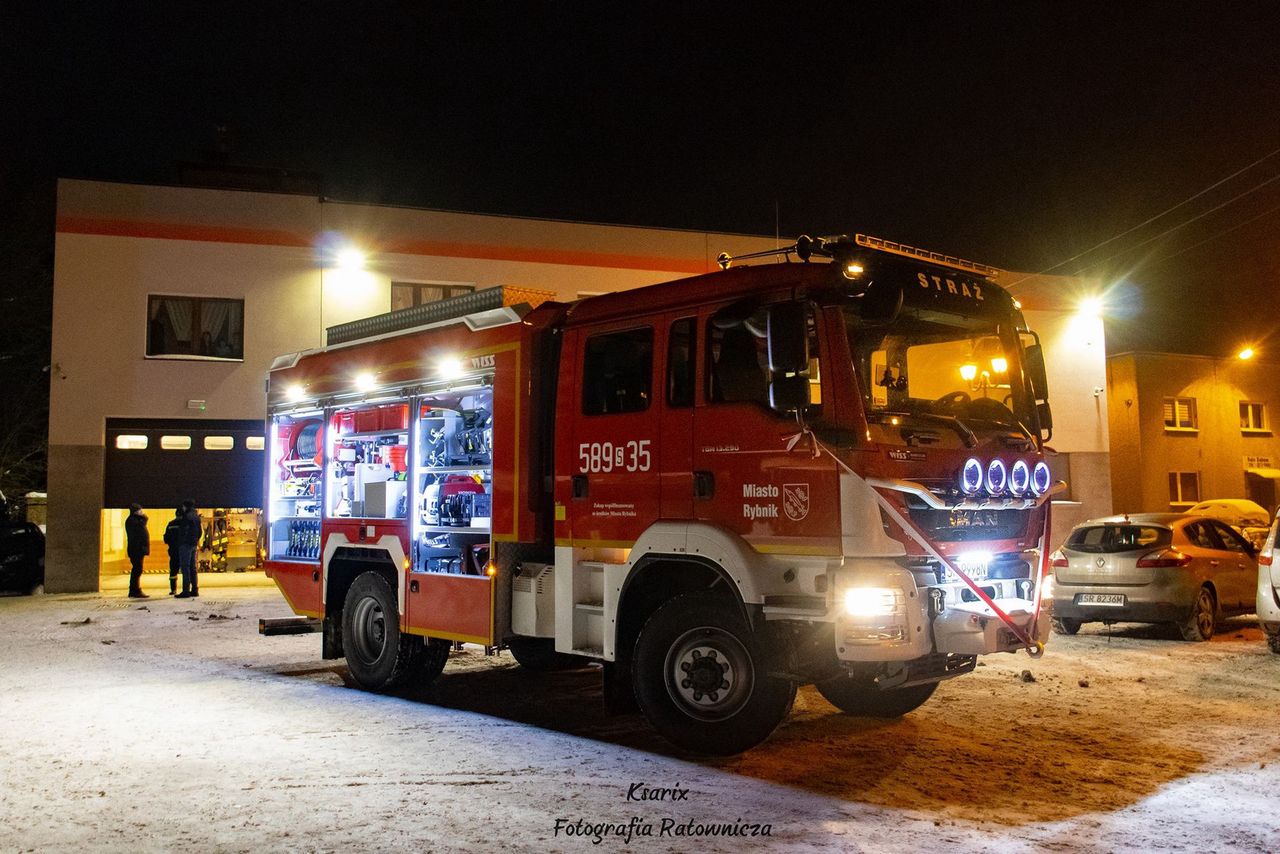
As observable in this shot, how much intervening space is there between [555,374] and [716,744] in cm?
299

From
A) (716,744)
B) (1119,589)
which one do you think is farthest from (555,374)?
(1119,589)

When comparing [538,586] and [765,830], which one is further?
[538,586]

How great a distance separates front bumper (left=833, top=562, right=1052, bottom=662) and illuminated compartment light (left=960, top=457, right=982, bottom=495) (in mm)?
590

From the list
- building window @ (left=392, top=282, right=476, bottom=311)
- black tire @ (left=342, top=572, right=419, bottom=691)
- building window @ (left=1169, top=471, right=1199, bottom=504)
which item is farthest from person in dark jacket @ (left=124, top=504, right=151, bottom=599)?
building window @ (left=1169, top=471, right=1199, bottom=504)

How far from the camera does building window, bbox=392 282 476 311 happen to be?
73.1ft

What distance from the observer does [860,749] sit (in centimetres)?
689

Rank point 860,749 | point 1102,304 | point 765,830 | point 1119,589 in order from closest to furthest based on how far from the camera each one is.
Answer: point 765,830
point 860,749
point 1119,589
point 1102,304

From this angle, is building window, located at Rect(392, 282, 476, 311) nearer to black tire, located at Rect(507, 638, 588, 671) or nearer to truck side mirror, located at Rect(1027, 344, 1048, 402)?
black tire, located at Rect(507, 638, 588, 671)

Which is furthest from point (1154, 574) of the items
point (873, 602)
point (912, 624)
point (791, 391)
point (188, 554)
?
point (188, 554)

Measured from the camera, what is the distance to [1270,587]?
10.6 m

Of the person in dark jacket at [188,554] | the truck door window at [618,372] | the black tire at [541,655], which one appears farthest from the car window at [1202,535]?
the person in dark jacket at [188,554]

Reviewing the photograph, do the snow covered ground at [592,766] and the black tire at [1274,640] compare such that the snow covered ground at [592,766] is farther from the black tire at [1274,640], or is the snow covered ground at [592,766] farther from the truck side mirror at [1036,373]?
the truck side mirror at [1036,373]

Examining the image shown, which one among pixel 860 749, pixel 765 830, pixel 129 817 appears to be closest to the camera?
pixel 765 830

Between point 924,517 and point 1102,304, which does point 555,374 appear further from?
point 1102,304
